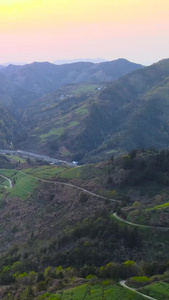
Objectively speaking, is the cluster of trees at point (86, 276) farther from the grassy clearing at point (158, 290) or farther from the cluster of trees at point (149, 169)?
the cluster of trees at point (149, 169)

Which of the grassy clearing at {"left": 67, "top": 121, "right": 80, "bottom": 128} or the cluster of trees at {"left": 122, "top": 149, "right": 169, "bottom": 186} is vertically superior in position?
the grassy clearing at {"left": 67, "top": 121, "right": 80, "bottom": 128}

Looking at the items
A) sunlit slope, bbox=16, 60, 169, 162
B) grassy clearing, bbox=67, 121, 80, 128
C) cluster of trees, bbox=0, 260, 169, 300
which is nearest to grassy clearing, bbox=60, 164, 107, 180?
cluster of trees, bbox=0, 260, 169, 300

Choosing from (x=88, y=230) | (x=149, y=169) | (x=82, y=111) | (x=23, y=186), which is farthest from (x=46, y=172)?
(x=82, y=111)

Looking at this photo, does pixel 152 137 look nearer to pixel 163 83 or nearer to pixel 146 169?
pixel 163 83

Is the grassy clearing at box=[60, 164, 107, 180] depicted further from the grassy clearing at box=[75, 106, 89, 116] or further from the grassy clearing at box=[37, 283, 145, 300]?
the grassy clearing at box=[75, 106, 89, 116]

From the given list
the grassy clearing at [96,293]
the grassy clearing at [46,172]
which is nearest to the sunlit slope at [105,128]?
the grassy clearing at [46,172]

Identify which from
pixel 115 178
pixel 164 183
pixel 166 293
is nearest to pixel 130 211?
pixel 164 183

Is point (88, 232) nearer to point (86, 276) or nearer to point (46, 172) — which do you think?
point (86, 276)
